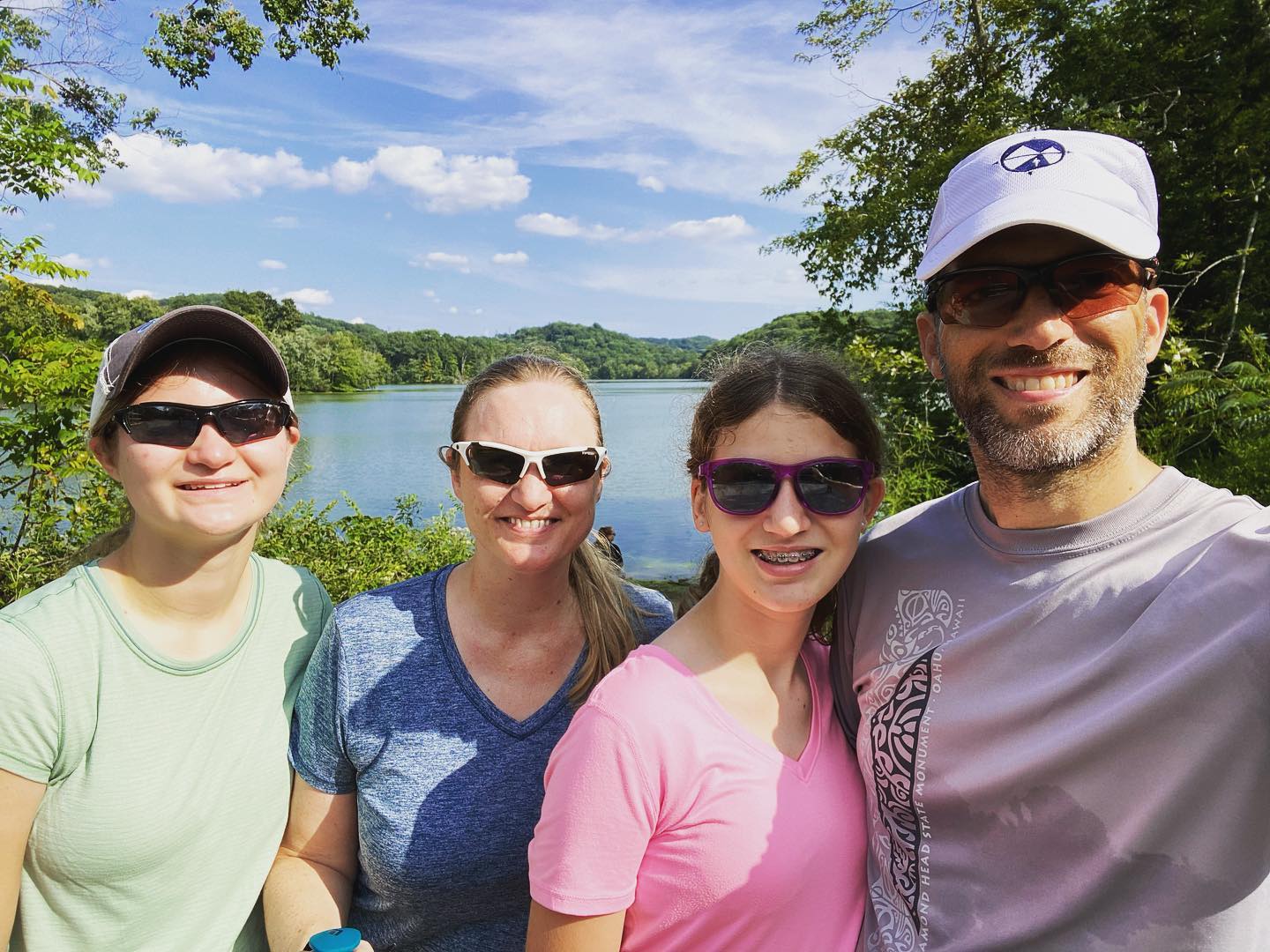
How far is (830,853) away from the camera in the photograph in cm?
184

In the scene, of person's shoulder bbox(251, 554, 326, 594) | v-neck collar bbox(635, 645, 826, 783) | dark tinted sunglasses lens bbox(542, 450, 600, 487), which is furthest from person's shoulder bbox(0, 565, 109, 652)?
v-neck collar bbox(635, 645, 826, 783)

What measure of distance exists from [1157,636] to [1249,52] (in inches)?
409

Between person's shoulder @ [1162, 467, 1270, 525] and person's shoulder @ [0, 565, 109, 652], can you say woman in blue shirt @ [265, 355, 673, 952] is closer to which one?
person's shoulder @ [0, 565, 109, 652]

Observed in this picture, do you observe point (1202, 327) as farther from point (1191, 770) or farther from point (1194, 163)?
point (1191, 770)

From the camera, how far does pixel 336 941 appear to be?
177 cm

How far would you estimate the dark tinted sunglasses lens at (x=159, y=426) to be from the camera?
83.1 inches

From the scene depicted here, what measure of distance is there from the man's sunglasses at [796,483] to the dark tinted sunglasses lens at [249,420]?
4.23ft

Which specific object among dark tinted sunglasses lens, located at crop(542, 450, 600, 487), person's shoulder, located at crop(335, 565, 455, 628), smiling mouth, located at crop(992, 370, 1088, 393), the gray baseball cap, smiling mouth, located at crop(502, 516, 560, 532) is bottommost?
person's shoulder, located at crop(335, 565, 455, 628)

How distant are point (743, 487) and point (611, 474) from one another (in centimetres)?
1164

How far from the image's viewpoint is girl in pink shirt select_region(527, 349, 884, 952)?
165 centimetres

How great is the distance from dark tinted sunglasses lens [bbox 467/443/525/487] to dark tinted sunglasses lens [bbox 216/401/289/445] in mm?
582

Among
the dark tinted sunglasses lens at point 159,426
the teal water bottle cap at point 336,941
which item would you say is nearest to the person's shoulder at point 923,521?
the teal water bottle cap at point 336,941

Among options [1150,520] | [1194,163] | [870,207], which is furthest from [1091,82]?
[1150,520]

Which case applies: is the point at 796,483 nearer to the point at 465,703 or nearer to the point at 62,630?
the point at 465,703
